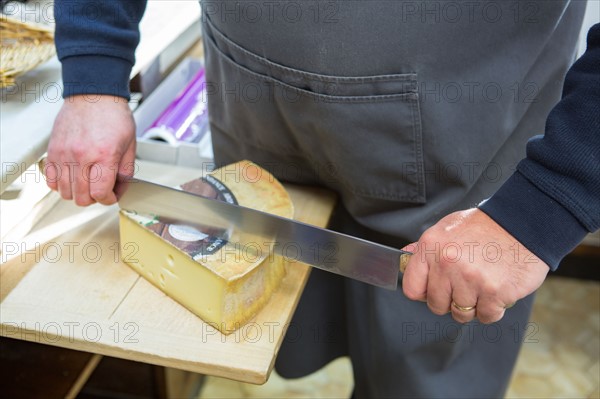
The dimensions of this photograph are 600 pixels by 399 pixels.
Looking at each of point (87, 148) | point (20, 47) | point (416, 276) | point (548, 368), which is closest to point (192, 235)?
point (87, 148)

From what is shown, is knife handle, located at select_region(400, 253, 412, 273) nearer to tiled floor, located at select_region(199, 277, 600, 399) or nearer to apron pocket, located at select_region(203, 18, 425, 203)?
apron pocket, located at select_region(203, 18, 425, 203)

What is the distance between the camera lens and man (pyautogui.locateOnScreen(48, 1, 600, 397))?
2.11ft

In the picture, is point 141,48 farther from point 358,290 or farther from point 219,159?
point 358,290

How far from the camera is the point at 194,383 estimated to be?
149 centimetres

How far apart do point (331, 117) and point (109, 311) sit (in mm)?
345

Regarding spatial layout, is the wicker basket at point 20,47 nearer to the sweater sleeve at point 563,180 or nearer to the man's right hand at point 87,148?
the man's right hand at point 87,148

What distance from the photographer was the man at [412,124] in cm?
64

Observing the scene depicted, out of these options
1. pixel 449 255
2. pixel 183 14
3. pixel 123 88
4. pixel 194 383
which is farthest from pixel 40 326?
pixel 194 383

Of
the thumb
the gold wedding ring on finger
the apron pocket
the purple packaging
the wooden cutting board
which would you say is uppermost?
the apron pocket

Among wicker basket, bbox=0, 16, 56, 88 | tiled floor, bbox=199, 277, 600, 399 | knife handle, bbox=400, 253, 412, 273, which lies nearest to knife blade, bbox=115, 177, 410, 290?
knife handle, bbox=400, 253, 412, 273

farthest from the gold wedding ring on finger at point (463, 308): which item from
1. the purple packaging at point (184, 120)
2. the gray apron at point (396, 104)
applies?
the purple packaging at point (184, 120)

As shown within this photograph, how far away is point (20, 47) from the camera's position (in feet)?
2.94

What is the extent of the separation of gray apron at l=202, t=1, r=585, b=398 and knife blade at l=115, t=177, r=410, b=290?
13 cm

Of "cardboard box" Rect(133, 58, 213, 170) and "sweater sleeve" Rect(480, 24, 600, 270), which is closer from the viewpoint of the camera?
"sweater sleeve" Rect(480, 24, 600, 270)
